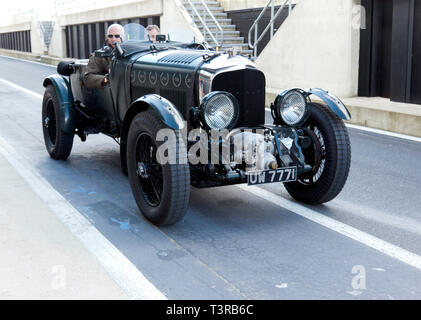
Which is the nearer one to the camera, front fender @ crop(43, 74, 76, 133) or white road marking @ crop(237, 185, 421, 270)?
white road marking @ crop(237, 185, 421, 270)

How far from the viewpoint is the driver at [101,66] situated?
22.4ft

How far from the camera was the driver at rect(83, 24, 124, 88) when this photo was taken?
6824 mm

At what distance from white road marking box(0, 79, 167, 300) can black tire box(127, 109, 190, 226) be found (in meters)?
0.51

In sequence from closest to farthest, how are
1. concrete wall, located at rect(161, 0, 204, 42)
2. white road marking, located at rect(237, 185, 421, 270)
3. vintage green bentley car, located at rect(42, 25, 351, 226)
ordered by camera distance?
white road marking, located at rect(237, 185, 421, 270), vintage green bentley car, located at rect(42, 25, 351, 226), concrete wall, located at rect(161, 0, 204, 42)

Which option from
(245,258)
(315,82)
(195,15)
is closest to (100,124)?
(245,258)

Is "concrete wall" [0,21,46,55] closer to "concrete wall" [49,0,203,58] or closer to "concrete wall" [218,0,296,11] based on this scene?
"concrete wall" [49,0,203,58]

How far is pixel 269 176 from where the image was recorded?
192 inches

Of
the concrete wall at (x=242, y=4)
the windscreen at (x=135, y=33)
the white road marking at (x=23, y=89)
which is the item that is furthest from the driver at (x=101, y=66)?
the concrete wall at (x=242, y=4)

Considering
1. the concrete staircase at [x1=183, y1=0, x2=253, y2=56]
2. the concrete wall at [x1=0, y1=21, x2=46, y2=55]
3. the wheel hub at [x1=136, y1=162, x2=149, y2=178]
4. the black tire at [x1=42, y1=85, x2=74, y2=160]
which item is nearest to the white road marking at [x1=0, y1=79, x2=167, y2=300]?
the black tire at [x1=42, y1=85, x2=74, y2=160]

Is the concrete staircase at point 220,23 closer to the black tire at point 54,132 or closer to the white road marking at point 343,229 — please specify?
the black tire at point 54,132

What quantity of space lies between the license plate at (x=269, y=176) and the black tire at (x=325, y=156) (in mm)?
525

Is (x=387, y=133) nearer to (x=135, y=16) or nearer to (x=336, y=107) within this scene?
(x=336, y=107)

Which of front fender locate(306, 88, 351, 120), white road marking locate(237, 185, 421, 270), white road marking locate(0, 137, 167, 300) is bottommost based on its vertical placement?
white road marking locate(237, 185, 421, 270)

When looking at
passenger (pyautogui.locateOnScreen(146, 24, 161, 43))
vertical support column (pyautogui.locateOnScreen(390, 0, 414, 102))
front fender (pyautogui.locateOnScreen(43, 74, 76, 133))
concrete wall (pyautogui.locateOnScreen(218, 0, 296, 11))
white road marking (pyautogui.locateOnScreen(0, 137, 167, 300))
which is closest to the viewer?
white road marking (pyautogui.locateOnScreen(0, 137, 167, 300))
